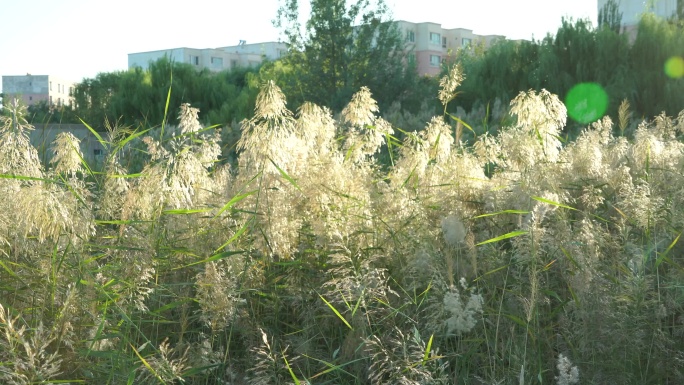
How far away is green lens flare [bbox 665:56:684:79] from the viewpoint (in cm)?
1544

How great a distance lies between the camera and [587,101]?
15.6 meters

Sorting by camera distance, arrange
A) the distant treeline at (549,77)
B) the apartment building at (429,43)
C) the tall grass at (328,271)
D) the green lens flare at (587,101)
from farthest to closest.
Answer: the apartment building at (429,43)
the distant treeline at (549,77)
the green lens flare at (587,101)
the tall grass at (328,271)

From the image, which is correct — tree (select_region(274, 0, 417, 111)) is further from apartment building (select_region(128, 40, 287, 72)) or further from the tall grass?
apartment building (select_region(128, 40, 287, 72))

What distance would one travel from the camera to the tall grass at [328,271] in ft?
9.12

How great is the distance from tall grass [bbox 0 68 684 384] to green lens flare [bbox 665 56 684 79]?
40.4ft

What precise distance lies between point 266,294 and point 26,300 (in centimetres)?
86

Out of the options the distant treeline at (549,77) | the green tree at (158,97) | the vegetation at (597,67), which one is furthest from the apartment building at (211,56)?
the vegetation at (597,67)

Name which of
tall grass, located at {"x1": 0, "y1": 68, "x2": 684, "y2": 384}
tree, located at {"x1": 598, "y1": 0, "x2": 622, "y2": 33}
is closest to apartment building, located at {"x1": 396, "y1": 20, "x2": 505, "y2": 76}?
tree, located at {"x1": 598, "y1": 0, "x2": 622, "y2": 33}

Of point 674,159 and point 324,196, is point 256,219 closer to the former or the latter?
point 324,196

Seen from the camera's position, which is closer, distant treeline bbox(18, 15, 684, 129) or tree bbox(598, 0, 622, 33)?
distant treeline bbox(18, 15, 684, 129)

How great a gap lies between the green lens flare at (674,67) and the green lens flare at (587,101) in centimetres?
128

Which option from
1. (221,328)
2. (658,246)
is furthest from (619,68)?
(221,328)

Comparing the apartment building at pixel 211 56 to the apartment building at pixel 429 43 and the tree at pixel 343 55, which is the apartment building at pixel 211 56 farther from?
the tree at pixel 343 55

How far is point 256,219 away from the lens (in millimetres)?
3348
